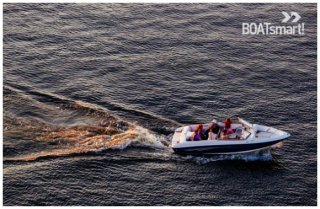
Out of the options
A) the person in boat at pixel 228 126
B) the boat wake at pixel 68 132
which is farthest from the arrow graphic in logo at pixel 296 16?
the boat wake at pixel 68 132

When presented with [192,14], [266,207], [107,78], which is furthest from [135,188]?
[192,14]

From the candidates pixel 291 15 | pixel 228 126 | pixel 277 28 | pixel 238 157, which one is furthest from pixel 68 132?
pixel 291 15

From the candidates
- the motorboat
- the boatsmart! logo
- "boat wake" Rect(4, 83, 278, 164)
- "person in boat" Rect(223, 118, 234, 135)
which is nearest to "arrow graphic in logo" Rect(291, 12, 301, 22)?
the boatsmart! logo

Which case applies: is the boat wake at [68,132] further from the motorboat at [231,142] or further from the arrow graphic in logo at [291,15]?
the arrow graphic in logo at [291,15]

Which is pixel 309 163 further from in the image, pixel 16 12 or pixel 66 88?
pixel 16 12

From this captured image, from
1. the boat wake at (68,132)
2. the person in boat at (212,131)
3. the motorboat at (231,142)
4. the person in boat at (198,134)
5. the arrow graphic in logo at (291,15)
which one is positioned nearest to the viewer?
the boat wake at (68,132)

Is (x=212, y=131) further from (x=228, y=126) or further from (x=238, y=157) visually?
(x=238, y=157)
